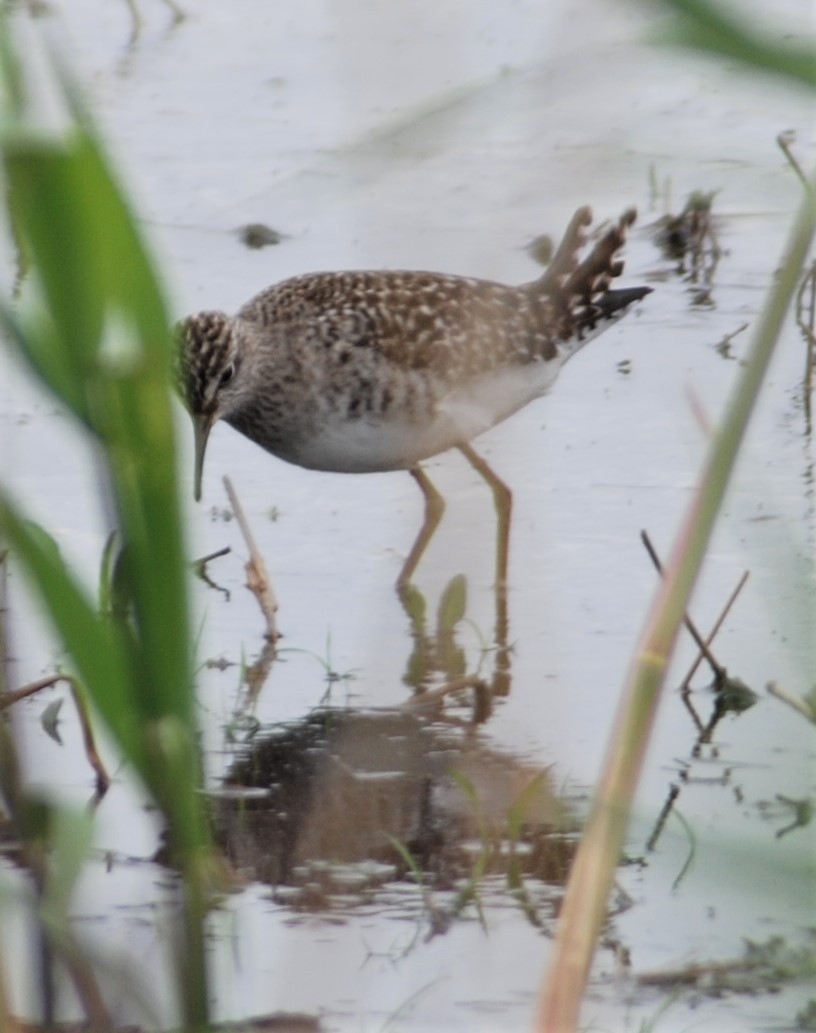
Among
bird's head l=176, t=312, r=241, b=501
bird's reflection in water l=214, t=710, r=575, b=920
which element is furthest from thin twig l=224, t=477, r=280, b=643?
bird's head l=176, t=312, r=241, b=501

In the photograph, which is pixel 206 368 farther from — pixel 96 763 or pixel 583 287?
pixel 96 763

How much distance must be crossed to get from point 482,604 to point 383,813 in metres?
1.52

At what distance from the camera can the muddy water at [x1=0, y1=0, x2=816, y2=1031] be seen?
4.82 ft

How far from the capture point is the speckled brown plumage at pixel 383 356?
620cm

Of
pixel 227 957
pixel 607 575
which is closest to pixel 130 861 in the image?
pixel 227 957

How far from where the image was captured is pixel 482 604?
5.94 meters

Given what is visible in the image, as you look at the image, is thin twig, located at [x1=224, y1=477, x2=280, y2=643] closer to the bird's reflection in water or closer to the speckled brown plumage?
the bird's reflection in water

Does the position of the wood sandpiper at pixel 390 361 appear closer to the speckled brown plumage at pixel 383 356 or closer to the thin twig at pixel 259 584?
the speckled brown plumage at pixel 383 356

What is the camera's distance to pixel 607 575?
5.93 meters

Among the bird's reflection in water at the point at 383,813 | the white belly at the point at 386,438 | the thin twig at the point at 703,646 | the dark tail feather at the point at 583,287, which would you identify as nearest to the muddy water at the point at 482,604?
the bird's reflection in water at the point at 383,813

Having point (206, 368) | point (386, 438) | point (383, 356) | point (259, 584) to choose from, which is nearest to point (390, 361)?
point (383, 356)

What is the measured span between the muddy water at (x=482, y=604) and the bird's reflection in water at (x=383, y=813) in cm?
1

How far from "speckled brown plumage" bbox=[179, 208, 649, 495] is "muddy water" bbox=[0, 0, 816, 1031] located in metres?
0.28

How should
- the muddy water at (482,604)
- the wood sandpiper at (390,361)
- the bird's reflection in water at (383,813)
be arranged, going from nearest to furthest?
the muddy water at (482,604), the bird's reflection in water at (383,813), the wood sandpiper at (390,361)
